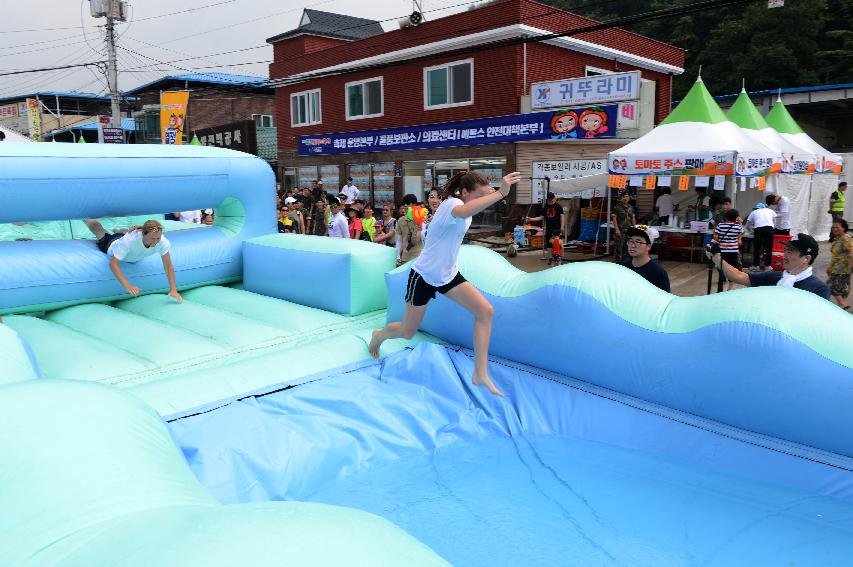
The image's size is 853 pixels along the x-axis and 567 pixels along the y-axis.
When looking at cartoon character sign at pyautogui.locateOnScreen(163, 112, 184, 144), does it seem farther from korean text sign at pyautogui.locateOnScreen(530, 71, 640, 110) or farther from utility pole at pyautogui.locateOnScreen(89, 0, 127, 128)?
korean text sign at pyautogui.locateOnScreen(530, 71, 640, 110)

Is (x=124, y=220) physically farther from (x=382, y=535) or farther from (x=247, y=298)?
(x=382, y=535)

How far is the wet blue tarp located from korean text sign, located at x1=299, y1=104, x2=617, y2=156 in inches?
418

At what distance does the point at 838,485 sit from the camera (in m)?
2.90

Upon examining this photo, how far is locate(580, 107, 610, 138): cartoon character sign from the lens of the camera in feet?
43.7

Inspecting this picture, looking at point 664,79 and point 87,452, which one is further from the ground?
point 664,79

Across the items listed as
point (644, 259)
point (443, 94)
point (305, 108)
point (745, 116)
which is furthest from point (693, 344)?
point (305, 108)

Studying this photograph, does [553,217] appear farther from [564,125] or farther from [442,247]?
[442,247]

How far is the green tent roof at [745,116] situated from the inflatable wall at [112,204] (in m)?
8.86

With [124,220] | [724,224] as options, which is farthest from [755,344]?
[124,220]

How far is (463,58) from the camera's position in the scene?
16719 millimetres

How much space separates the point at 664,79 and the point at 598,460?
64.9 feet

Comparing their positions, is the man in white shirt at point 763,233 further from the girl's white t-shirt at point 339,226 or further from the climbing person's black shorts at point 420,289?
the climbing person's black shorts at point 420,289

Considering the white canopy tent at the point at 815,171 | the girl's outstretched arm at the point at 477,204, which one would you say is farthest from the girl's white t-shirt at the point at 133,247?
the white canopy tent at the point at 815,171

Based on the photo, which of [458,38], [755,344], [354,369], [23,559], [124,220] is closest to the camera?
[23,559]
